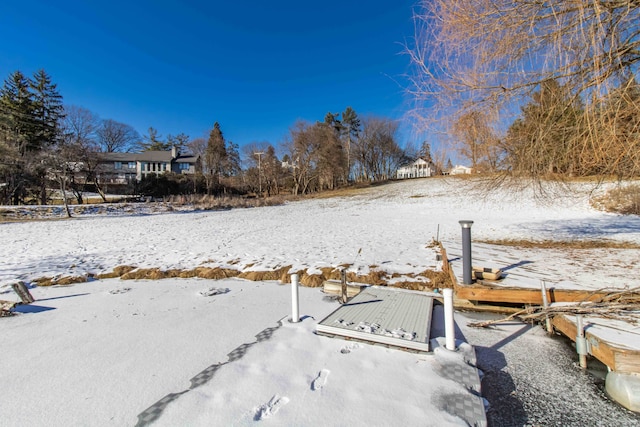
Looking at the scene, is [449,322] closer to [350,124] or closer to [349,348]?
[349,348]

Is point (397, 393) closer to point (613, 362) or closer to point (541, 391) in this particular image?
point (541, 391)

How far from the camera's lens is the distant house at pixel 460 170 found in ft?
15.7

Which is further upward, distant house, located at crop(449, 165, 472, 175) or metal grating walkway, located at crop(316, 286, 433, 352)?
distant house, located at crop(449, 165, 472, 175)

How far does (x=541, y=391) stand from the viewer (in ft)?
8.52

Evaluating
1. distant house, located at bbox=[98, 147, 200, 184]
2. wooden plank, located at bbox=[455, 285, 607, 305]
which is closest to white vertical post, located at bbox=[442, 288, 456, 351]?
wooden plank, located at bbox=[455, 285, 607, 305]

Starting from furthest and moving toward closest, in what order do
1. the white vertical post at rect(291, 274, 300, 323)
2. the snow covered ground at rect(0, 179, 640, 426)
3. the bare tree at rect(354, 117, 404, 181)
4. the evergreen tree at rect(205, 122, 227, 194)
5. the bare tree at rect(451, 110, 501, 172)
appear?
the bare tree at rect(354, 117, 404, 181), the evergreen tree at rect(205, 122, 227, 194), the bare tree at rect(451, 110, 501, 172), the white vertical post at rect(291, 274, 300, 323), the snow covered ground at rect(0, 179, 640, 426)

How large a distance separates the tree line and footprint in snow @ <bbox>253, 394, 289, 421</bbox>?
15544 mm

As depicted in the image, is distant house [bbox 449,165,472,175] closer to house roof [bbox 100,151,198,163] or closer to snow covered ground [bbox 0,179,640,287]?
snow covered ground [bbox 0,179,640,287]

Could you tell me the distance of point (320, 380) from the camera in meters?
2.52

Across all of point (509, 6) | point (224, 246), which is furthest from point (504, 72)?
point (224, 246)

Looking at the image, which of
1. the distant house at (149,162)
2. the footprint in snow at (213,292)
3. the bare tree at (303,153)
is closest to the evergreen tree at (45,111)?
the distant house at (149,162)

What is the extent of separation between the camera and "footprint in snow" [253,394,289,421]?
6.90 ft

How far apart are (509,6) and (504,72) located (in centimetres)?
67

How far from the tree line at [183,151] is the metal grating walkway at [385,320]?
1339cm
